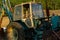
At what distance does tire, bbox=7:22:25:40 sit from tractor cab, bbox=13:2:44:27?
0.37m

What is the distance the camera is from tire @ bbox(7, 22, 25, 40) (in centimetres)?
1137

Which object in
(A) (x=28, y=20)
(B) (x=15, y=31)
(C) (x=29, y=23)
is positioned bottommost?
(B) (x=15, y=31)

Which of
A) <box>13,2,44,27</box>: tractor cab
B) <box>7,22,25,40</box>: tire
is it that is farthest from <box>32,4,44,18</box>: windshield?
<box>7,22,25,40</box>: tire

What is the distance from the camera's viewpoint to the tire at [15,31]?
37.3 ft

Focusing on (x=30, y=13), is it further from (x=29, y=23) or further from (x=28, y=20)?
A: (x=29, y=23)

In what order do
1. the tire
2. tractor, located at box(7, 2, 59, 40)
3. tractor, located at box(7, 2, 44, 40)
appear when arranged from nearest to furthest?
tractor, located at box(7, 2, 59, 40)
tractor, located at box(7, 2, 44, 40)
the tire

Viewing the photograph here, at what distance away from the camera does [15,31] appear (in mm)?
11797

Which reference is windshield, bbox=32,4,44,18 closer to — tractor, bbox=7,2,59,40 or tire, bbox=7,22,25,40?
tractor, bbox=7,2,59,40

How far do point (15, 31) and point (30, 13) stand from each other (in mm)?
1239

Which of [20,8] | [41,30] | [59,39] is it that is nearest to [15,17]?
[20,8]

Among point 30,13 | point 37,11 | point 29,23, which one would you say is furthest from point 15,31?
point 37,11

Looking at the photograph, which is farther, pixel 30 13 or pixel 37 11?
pixel 37 11

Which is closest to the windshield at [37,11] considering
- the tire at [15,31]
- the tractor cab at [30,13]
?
the tractor cab at [30,13]

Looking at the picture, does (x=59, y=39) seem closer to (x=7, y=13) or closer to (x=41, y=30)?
(x=41, y=30)
